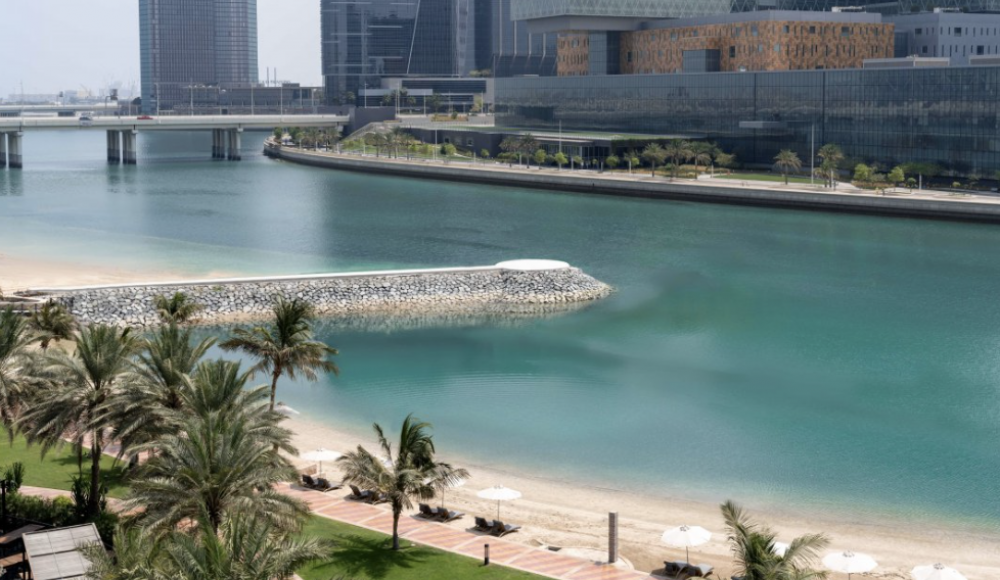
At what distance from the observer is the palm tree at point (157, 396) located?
28.0 meters

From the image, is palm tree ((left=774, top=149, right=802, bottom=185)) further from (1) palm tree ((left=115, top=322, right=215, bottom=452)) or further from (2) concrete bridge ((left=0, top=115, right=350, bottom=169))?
(1) palm tree ((left=115, top=322, right=215, bottom=452))

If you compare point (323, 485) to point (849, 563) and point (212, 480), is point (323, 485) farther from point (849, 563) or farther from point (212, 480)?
point (849, 563)

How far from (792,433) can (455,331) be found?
63.0 ft

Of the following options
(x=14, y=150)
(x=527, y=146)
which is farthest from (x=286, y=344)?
(x=14, y=150)

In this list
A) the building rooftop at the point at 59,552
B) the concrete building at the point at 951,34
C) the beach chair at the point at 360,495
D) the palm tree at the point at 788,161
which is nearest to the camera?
the building rooftop at the point at 59,552

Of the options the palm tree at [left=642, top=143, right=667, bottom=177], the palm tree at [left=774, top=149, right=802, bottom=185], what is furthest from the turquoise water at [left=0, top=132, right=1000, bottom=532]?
the palm tree at [left=642, top=143, right=667, bottom=177]

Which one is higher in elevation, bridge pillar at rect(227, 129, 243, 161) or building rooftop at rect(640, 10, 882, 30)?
building rooftop at rect(640, 10, 882, 30)

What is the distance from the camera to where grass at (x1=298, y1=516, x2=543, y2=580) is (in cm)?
2725

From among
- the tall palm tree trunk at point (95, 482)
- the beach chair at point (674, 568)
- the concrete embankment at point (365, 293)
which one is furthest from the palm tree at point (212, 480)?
the concrete embankment at point (365, 293)

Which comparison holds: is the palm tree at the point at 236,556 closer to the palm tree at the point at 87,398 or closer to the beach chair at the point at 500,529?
the palm tree at the point at 87,398

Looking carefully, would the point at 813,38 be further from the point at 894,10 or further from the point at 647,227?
the point at 647,227

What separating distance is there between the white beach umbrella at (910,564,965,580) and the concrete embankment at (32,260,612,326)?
35579mm

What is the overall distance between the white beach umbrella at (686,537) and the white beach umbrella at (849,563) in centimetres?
255

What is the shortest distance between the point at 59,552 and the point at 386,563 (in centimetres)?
652
